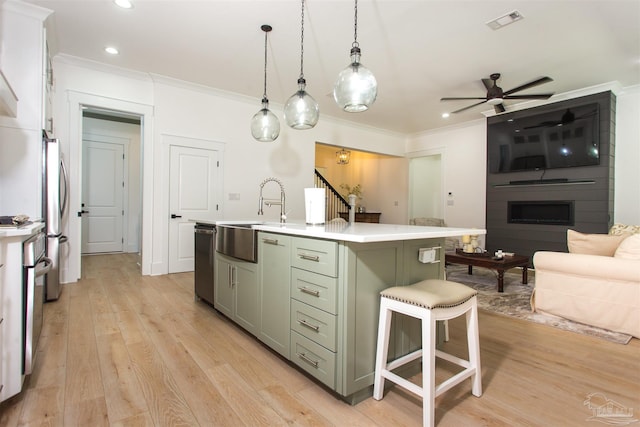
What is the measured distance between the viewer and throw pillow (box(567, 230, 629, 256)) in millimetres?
2803

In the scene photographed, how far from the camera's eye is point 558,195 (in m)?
5.18

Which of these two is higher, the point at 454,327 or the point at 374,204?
the point at 374,204

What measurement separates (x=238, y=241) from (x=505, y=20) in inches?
130

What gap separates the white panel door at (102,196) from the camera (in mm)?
6180

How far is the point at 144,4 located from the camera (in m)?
2.92

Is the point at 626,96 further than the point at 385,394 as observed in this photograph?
Yes

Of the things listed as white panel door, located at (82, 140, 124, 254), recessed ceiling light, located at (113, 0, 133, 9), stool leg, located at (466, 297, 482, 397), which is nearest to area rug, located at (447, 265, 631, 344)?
stool leg, located at (466, 297, 482, 397)

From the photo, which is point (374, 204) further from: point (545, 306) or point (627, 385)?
point (627, 385)

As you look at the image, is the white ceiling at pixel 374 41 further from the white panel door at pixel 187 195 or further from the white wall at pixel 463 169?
the white wall at pixel 463 169

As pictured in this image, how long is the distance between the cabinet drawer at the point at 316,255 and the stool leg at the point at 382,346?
33 cm

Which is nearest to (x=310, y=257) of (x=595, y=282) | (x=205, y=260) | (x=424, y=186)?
(x=205, y=260)

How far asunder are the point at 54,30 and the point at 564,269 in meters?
5.59

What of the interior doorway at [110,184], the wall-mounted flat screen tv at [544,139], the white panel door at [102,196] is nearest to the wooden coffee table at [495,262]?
the wall-mounted flat screen tv at [544,139]

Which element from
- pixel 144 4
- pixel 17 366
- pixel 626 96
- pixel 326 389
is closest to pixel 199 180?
pixel 144 4
